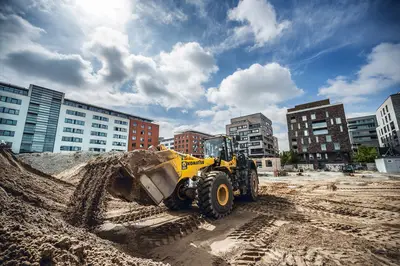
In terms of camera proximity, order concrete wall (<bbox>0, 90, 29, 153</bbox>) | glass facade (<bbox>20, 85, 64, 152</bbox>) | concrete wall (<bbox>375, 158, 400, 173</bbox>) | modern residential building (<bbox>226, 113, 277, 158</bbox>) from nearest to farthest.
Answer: concrete wall (<bbox>375, 158, 400, 173</bbox>) < concrete wall (<bbox>0, 90, 29, 153</bbox>) < glass facade (<bbox>20, 85, 64, 152</bbox>) < modern residential building (<bbox>226, 113, 277, 158</bbox>)

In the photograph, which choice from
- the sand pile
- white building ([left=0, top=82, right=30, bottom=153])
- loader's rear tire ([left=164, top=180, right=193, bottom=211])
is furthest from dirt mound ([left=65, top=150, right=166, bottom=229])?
white building ([left=0, top=82, right=30, bottom=153])

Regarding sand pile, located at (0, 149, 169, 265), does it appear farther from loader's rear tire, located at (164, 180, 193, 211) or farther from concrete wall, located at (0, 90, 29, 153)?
concrete wall, located at (0, 90, 29, 153)

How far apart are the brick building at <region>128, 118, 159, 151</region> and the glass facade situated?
1942 centimetres

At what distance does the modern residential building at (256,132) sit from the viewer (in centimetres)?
6981

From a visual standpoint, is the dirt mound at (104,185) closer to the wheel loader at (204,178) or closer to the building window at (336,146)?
the wheel loader at (204,178)

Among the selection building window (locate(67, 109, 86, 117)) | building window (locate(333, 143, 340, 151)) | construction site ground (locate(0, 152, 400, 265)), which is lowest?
construction site ground (locate(0, 152, 400, 265))

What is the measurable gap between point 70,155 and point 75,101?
3002 cm

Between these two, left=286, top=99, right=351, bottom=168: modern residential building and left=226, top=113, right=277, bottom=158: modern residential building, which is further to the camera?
left=226, top=113, right=277, bottom=158: modern residential building

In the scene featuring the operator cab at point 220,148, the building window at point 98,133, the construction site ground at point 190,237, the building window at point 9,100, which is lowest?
the construction site ground at point 190,237

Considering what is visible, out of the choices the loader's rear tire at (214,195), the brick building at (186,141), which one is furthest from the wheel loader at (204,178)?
the brick building at (186,141)

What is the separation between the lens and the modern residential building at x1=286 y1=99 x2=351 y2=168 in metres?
48.5

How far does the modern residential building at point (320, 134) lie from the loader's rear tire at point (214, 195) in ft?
181

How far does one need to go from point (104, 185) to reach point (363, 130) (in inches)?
4374

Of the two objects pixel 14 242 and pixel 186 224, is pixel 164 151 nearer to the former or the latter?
pixel 186 224
